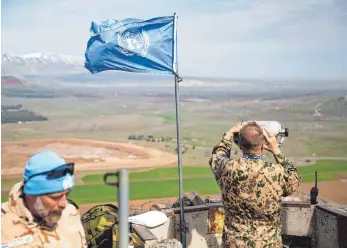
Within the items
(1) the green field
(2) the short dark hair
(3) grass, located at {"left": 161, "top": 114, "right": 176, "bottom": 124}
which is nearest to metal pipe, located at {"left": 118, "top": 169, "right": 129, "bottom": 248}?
(2) the short dark hair

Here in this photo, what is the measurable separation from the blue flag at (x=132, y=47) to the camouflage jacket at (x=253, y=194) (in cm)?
151

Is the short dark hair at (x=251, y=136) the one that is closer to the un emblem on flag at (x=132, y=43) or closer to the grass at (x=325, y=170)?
the un emblem on flag at (x=132, y=43)

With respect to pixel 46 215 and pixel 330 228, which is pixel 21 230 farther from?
pixel 330 228

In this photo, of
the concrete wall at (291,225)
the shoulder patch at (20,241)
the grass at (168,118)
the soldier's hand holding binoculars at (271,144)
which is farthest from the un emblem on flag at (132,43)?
the grass at (168,118)

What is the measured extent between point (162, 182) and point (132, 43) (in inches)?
517

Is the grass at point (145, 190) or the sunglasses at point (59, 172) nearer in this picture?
the sunglasses at point (59, 172)

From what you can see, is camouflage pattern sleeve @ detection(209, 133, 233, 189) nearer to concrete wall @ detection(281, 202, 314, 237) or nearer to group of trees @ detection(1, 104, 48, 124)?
concrete wall @ detection(281, 202, 314, 237)

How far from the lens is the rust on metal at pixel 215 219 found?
408 cm

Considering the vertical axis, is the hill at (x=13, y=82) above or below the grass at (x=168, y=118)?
above

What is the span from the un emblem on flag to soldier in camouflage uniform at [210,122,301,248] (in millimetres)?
1534

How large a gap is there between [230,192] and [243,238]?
275 millimetres

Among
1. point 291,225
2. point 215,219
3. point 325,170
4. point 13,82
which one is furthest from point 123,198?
point 13,82

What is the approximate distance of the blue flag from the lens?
4230 mm

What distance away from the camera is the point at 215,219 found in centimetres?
410
